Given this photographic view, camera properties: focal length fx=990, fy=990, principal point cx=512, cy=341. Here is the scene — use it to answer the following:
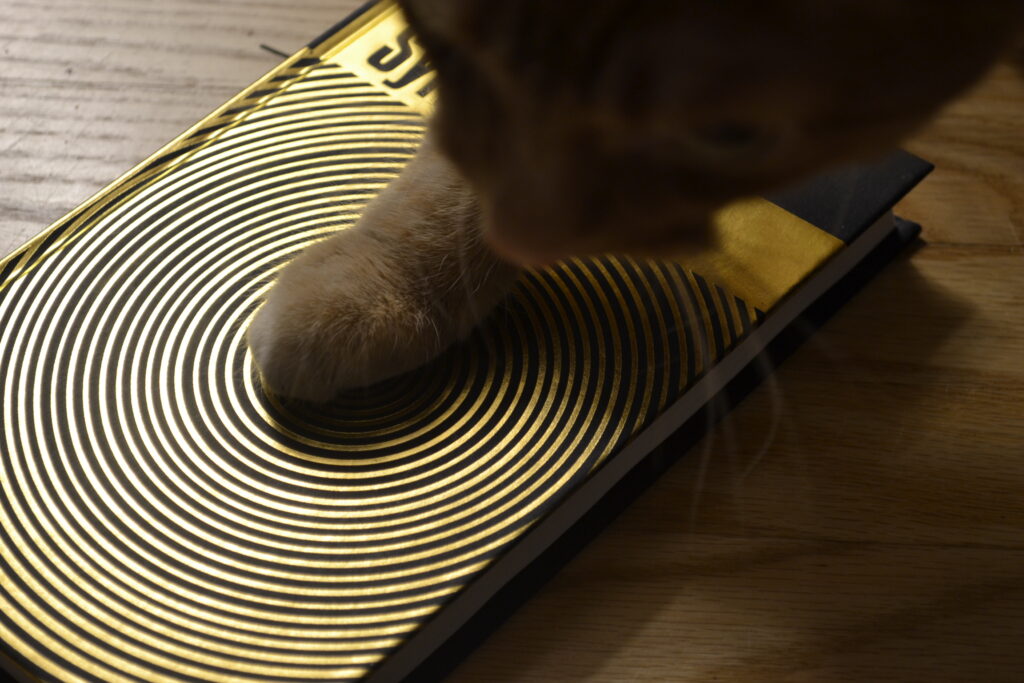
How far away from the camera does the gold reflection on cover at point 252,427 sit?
1.10 feet

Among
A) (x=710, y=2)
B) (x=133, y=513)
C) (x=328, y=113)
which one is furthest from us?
(x=328, y=113)

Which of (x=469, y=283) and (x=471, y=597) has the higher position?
(x=469, y=283)

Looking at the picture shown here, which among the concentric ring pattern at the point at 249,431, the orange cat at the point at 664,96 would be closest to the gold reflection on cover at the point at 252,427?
the concentric ring pattern at the point at 249,431

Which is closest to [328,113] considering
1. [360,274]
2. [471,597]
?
[360,274]

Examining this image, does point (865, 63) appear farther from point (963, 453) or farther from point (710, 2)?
point (963, 453)

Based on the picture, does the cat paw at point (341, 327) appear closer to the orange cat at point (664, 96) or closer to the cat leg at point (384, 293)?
the cat leg at point (384, 293)

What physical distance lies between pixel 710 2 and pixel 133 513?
27 centimetres

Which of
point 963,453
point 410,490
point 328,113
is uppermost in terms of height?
point 328,113

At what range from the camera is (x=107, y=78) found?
536 mm

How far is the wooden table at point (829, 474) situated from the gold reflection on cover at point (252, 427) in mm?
48

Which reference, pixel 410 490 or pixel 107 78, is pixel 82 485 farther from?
pixel 107 78

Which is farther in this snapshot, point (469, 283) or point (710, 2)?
point (469, 283)

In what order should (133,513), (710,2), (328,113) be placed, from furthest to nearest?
(328,113), (133,513), (710,2)

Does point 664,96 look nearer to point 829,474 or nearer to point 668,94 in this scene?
point 668,94
